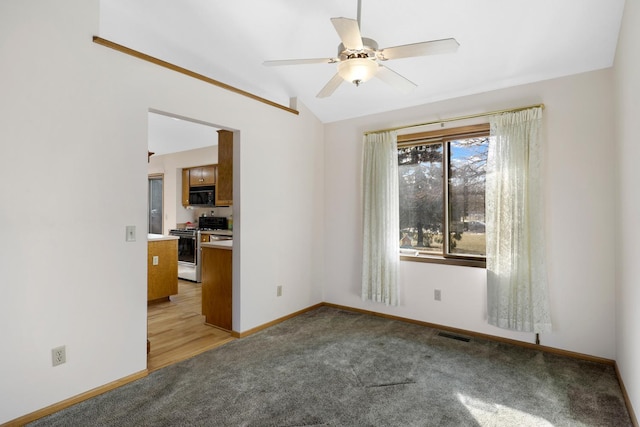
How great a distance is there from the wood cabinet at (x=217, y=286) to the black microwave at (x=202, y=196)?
271cm

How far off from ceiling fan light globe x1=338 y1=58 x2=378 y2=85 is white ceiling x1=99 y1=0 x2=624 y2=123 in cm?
79

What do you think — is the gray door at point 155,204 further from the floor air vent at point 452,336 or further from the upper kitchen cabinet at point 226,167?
the floor air vent at point 452,336

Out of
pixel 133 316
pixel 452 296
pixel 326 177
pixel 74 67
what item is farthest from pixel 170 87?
pixel 452 296

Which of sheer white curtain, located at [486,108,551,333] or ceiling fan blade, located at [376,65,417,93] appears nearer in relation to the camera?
ceiling fan blade, located at [376,65,417,93]

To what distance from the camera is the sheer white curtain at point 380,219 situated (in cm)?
387

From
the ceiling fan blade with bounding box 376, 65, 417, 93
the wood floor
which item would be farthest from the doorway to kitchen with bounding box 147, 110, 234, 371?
the ceiling fan blade with bounding box 376, 65, 417, 93

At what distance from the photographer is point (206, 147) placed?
649 centimetres

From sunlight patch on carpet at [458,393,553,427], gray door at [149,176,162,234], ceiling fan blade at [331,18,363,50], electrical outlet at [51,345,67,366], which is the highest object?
ceiling fan blade at [331,18,363,50]

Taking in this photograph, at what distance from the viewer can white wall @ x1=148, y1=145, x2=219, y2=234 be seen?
6.76 metres

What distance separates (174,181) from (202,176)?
3.05 ft

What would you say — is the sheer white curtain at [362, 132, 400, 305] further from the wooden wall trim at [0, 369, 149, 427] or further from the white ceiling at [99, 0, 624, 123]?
the wooden wall trim at [0, 369, 149, 427]

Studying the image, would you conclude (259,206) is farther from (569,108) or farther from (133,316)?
(569,108)

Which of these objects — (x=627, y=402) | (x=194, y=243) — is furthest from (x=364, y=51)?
(x=194, y=243)

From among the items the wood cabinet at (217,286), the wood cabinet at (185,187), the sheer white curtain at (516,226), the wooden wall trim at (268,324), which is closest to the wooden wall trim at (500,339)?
the sheer white curtain at (516,226)
